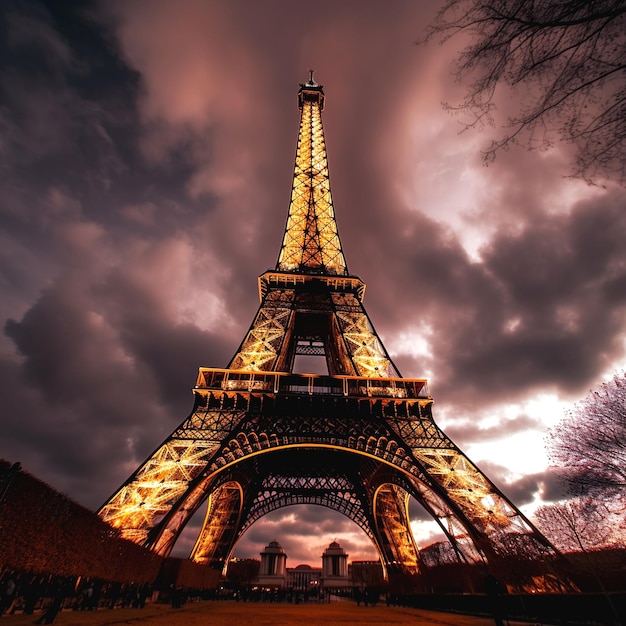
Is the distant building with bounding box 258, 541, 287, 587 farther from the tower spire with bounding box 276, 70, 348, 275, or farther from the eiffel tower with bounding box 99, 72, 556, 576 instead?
the tower spire with bounding box 276, 70, 348, 275

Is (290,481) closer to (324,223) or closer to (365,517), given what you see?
(365,517)

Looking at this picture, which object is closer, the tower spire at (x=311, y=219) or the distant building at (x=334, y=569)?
the tower spire at (x=311, y=219)

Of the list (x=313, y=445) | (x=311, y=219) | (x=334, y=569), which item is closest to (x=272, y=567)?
(x=334, y=569)

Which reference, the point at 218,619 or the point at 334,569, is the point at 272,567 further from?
the point at 218,619

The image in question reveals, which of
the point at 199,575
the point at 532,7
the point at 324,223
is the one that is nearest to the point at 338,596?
the point at 199,575

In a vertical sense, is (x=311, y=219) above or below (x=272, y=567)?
above

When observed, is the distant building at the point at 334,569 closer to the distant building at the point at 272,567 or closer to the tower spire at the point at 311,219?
the distant building at the point at 272,567

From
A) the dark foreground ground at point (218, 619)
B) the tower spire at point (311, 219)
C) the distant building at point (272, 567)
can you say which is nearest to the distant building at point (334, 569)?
the distant building at point (272, 567)
